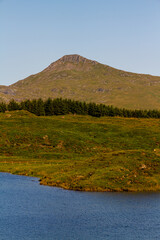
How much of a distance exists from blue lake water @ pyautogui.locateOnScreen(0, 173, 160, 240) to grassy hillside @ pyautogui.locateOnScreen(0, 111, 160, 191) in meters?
4.01

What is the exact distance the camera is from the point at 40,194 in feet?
162

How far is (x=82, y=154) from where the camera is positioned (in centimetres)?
9594

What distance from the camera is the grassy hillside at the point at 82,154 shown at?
53.9m

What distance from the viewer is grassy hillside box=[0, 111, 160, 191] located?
177 ft

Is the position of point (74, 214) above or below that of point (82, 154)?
above

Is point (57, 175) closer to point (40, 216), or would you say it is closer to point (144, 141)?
point (40, 216)

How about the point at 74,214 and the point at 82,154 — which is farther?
the point at 82,154

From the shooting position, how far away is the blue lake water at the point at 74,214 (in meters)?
31.9

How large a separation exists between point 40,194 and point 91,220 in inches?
577

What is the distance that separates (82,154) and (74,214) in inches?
2235

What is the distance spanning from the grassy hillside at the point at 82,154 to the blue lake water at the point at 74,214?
4.01 meters

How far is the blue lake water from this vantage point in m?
31.9

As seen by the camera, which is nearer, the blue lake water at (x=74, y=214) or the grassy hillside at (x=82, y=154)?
the blue lake water at (x=74, y=214)

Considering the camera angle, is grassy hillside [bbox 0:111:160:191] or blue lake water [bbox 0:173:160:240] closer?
blue lake water [bbox 0:173:160:240]
